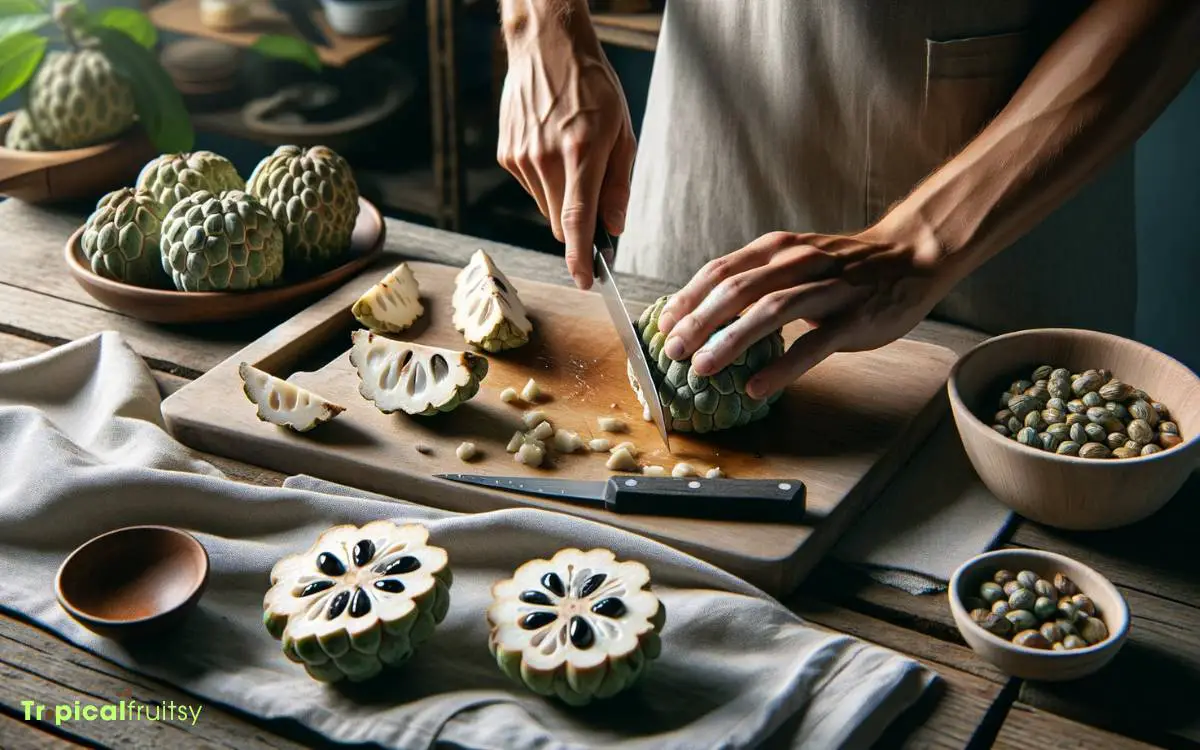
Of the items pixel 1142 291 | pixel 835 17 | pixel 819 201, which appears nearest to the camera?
pixel 835 17

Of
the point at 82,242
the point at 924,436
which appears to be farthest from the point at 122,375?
the point at 924,436

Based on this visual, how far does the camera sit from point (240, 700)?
125cm

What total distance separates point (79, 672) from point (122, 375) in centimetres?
60

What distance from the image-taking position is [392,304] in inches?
78.8

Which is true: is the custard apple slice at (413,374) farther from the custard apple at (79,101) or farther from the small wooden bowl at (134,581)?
the custard apple at (79,101)

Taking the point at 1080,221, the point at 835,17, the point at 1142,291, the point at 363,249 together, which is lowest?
the point at 1142,291

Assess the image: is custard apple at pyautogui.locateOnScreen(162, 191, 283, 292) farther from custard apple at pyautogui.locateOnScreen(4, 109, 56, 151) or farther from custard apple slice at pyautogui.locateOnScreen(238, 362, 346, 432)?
custard apple at pyautogui.locateOnScreen(4, 109, 56, 151)

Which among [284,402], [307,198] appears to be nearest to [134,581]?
[284,402]

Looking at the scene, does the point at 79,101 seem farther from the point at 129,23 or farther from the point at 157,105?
the point at 129,23

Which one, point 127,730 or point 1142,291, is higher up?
point 127,730

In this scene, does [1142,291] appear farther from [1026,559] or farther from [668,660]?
[668,660]

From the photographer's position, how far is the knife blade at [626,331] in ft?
5.56

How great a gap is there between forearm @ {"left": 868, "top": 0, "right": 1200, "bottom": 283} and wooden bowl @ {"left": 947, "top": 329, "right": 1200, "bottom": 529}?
152mm

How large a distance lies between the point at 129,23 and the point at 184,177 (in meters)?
0.88
